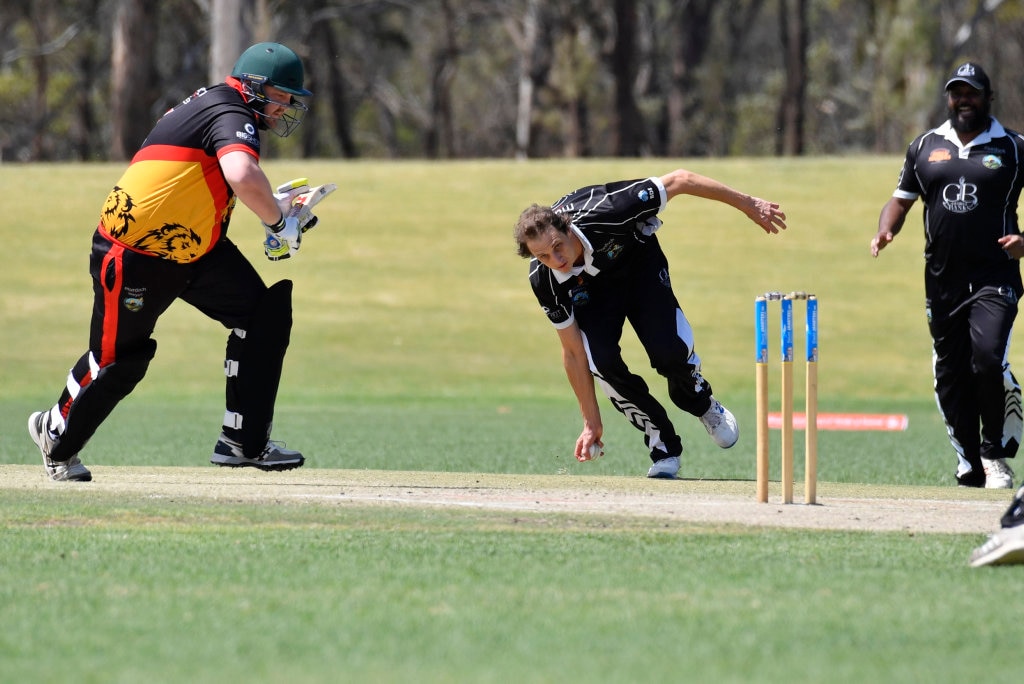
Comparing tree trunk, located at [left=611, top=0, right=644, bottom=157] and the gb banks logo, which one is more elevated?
tree trunk, located at [left=611, top=0, right=644, bottom=157]

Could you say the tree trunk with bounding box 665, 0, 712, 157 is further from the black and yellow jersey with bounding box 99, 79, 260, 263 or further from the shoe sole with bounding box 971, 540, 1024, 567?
the shoe sole with bounding box 971, 540, 1024, 567

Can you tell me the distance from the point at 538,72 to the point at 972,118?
42.2 meters

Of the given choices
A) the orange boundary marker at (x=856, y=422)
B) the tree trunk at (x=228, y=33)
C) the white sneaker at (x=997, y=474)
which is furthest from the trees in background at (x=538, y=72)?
the white sneaker at (x=997, y=474)

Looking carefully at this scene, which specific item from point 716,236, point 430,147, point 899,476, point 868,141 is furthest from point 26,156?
point 899,476

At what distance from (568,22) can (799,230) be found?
23364mm

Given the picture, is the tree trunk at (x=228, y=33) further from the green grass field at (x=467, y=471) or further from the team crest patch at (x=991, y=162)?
the team crest patch at (x=991, y=162)

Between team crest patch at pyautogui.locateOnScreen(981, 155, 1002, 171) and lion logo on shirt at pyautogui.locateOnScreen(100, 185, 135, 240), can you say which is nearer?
lion logo on shirt at pyautogui.locateOnScreen(100, 185, 135, 240)

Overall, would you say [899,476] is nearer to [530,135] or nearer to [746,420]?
[746,420]

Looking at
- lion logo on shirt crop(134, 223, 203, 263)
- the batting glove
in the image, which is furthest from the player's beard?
lion logo on shirt crop(134, 223, 203, 263)

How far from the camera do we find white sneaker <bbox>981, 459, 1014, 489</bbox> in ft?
32.1

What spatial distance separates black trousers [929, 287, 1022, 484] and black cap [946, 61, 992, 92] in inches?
47.5

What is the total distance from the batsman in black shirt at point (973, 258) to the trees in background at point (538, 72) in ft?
105

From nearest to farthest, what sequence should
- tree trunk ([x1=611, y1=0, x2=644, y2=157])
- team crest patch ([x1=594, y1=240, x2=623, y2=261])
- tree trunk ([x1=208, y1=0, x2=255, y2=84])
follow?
team crest patch ([x1=594, y1=240, x2=623, y2=261]) < tree trunk ([x1=208, y1=0, x2=255, y2=84]) < tree trunk ([x1=611, y1=0, x2=644, y2=157])

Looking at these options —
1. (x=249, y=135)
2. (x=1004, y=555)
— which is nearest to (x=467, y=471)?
(x=249, y=135)
